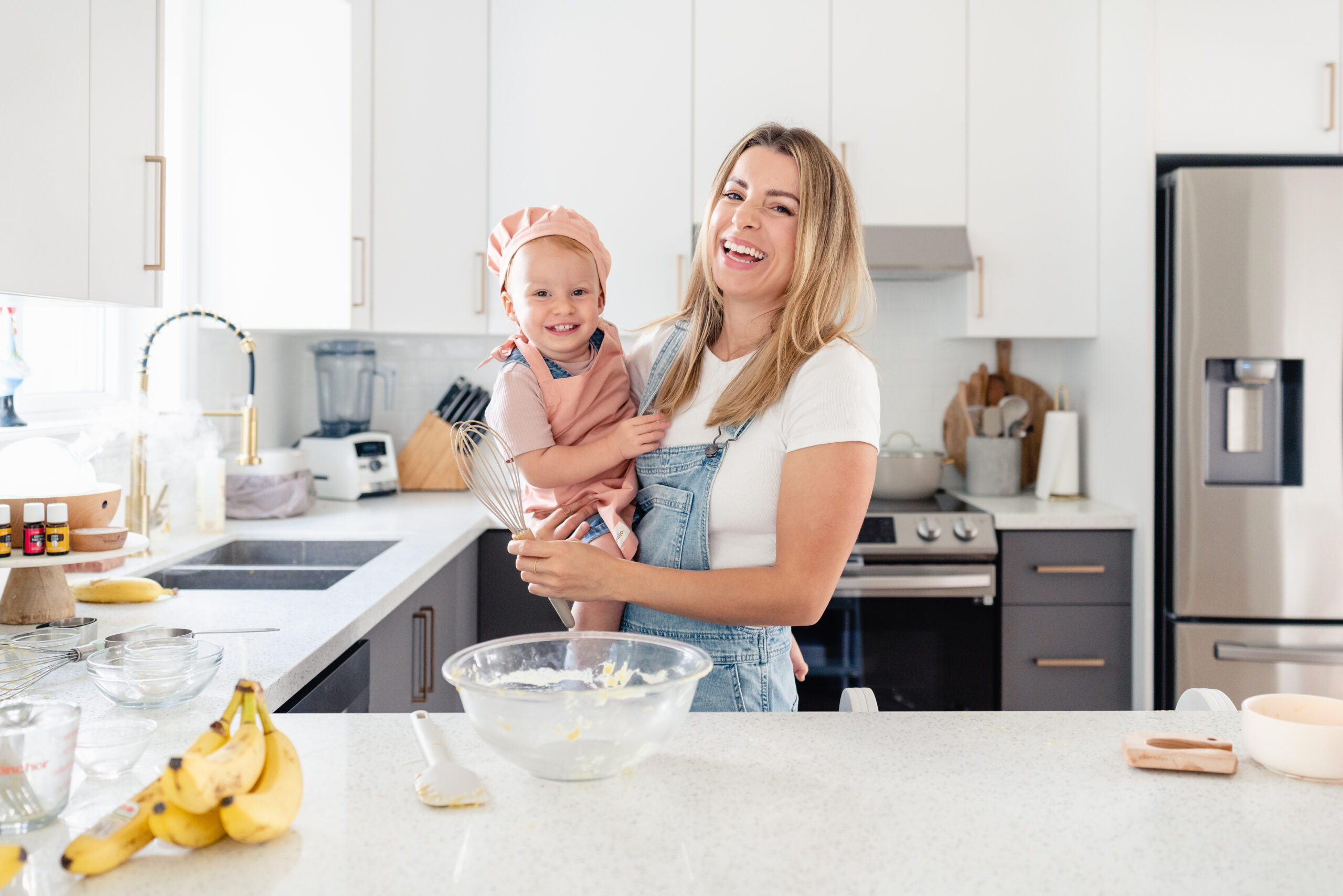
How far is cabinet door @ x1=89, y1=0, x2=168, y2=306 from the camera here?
59.8 inches

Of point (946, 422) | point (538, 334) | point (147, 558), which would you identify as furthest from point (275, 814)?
point (946, 422)

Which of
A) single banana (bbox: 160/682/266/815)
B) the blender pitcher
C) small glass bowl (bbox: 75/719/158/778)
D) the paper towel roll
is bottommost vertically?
small glass bowl (bbox: 75/719/158/778)

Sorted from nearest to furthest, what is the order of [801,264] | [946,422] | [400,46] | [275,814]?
[275,814]
[801,264]
[400,46]
[946,422]

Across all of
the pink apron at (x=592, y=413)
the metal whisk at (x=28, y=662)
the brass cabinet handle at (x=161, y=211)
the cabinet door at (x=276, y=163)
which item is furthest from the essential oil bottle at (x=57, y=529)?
the cabinet door at (x=276, y=163)

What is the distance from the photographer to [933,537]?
2.78 metres

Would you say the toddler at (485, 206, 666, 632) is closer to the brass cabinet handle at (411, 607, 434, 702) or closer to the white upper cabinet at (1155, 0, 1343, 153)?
the brass cabinet handle at (411, 607, 434, 702)

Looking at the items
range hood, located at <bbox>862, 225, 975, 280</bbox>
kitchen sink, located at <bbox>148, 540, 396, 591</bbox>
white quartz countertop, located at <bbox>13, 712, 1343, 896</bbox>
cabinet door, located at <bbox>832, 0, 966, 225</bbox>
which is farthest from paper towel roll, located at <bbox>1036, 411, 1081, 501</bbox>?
white quartz countertop, located at <bbox>13, 712, 1343, 896</bbox>

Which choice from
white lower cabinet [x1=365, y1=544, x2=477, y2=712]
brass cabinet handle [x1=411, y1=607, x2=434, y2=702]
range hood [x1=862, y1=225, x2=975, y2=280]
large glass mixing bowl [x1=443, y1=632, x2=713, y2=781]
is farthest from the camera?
range hood [x1=862, y1=225, x2=975, y2=280]

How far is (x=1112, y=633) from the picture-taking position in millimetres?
2797

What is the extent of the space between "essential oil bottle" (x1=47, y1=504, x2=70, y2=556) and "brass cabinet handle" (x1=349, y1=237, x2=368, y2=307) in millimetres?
1561

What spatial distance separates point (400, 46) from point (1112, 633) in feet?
8.55

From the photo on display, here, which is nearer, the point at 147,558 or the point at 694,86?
the point at 147,558

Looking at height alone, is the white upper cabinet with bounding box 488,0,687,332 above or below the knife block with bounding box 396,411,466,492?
above

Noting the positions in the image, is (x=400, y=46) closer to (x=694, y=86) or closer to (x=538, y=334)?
(x=694, y=86)
